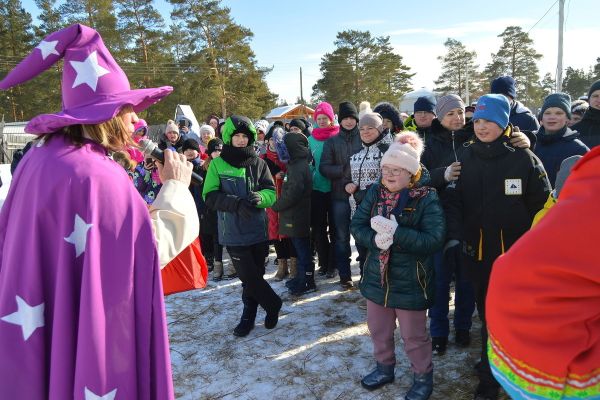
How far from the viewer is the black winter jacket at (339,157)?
5.03m

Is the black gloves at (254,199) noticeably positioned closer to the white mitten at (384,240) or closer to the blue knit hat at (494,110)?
the white mitten at (384,240)

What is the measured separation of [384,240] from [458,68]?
179 ft

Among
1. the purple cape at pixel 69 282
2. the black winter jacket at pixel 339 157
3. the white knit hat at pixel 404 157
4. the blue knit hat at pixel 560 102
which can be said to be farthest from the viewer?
the black winter jacket at pixel 339 157

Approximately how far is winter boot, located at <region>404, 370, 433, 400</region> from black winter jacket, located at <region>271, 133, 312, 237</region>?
235 cm

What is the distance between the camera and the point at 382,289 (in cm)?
311

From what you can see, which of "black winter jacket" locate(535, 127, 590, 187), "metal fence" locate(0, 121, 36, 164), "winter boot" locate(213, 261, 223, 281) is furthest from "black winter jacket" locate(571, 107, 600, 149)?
"metal fence" locate(0, 121, 36, 164)

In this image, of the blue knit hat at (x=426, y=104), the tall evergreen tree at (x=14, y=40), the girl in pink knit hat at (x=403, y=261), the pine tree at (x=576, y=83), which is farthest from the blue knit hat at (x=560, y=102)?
the pine tree at (x=576, y=83)

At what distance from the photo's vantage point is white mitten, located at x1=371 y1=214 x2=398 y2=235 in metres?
2.98

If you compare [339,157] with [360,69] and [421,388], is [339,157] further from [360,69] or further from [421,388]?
[360,69]

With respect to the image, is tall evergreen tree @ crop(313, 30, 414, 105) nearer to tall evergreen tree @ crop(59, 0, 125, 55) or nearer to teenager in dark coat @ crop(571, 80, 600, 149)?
tall evergreen tree @ crop(59, 0, 125, 55)

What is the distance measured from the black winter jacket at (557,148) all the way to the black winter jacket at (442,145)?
0.72m

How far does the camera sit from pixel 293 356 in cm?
373

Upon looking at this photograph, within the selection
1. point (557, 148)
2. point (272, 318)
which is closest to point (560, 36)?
point (557, 148)

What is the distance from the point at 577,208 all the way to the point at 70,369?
1540 millimetres
